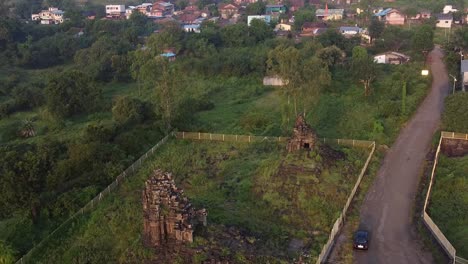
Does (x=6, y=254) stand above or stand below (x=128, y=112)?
below

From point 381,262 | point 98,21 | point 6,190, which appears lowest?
point 381,262

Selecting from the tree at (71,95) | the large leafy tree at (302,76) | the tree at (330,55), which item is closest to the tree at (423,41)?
the tree at (330,55)

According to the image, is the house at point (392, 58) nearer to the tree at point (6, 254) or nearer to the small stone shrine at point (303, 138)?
the small stone shrine at point (303, 138)

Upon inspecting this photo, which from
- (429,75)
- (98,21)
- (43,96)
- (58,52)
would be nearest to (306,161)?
(429,75)

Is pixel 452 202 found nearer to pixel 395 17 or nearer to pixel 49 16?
pixel 395 17

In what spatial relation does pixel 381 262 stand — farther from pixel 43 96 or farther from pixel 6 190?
pixel 43 96

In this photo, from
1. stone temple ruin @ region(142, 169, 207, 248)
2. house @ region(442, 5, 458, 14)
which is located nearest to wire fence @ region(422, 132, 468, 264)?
stone temple ruin @ region(142, 169, 207, 248)

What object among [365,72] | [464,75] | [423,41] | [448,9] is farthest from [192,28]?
[464,75]
